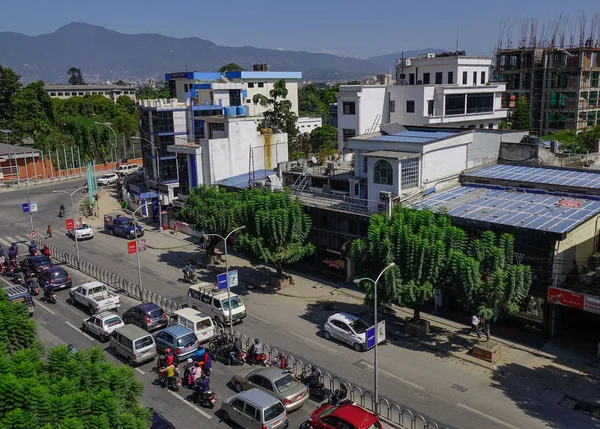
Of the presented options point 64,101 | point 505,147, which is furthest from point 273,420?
point 64,101

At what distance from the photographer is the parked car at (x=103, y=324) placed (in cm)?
3114

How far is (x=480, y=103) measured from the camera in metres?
65.6

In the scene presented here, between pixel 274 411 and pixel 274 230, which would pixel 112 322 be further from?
pixel 274 411

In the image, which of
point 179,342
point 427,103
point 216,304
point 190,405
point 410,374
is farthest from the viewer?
point 427,103

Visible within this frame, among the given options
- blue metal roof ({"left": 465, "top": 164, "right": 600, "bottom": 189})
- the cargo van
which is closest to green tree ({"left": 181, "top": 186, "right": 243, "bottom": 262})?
the cargo van

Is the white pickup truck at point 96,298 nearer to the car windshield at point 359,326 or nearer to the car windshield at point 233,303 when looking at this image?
the car windshield at point 233,303

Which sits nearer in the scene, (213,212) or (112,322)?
(112,322)

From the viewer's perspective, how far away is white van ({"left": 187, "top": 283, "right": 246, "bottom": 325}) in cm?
3294

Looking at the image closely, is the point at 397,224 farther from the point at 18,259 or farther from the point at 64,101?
the point at 64,101

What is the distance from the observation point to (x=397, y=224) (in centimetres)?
2978

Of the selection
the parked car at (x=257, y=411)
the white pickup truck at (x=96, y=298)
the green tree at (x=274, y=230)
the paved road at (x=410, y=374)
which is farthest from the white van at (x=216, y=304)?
the parked car at (x=257, y=411)

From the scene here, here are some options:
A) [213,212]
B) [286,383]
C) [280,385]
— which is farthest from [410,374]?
[213,212]

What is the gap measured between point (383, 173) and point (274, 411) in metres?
20.8

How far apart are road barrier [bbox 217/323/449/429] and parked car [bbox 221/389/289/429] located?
136 inches
